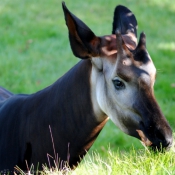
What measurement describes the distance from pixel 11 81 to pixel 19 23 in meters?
2.14

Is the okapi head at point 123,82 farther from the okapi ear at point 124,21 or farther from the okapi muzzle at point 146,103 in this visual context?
the okapi ear at point 124,21

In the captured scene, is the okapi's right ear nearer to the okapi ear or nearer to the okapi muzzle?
the okapi muzzle

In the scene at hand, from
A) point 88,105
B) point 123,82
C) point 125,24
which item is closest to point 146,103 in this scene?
point 123,82

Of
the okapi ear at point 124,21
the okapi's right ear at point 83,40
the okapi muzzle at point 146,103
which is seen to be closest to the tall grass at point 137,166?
the okapi muzzle at point 146,103

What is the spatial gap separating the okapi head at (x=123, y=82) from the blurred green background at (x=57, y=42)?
257 cm

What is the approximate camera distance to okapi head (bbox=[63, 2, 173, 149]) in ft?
9.64

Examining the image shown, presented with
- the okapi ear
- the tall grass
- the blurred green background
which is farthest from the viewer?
the blurred green background

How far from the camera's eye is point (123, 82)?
3090 mm

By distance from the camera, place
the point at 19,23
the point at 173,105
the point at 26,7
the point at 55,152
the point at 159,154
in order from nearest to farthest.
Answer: the point at 159,154
the point at 55,152
the point at 173,105
the point at 19,23
the point at 26,7

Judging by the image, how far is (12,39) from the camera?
8562 millimetres

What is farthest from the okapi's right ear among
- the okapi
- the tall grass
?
the tall grass

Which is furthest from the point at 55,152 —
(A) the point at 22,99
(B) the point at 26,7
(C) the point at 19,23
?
(B) the point at 26,7

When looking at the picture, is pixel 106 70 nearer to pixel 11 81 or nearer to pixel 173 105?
pixel 173 105

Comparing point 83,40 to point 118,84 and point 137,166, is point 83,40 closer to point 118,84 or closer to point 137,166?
point 118,84
